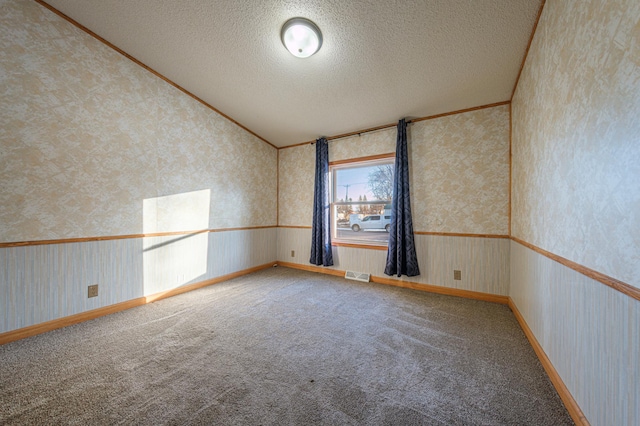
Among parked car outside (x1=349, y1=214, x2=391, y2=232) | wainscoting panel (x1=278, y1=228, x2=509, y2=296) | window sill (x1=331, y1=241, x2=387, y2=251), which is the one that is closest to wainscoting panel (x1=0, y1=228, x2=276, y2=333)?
window sill (x1=331, y1=241, x2=387, y2=251)

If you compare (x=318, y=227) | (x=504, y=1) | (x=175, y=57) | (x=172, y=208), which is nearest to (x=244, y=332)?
(x=172, y=208)

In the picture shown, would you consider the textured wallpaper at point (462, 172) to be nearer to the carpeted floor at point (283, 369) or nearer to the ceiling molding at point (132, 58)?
the carpeted floor at point (283, 369)

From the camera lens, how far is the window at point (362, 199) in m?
3.69

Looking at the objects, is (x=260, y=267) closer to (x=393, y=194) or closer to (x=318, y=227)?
(x=318, y=227)

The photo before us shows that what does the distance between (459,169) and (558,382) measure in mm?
2288

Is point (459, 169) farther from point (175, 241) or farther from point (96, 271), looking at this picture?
point (96, 271)

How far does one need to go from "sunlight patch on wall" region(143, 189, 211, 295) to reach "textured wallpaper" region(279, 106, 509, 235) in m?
2.74

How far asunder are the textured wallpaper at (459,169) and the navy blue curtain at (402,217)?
5.8 inches

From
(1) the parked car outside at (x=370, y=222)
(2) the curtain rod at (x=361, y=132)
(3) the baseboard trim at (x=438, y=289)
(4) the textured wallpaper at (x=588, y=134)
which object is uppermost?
(2) the curtain rod at (x=361, y=132)

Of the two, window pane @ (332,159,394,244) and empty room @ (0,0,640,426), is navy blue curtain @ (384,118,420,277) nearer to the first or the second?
empty room @ (0,0,640,426)

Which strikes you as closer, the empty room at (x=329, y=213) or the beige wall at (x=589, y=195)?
the beige wall at (x=589, y=195)

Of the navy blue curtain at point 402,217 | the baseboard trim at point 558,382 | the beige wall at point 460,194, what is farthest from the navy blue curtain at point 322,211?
the baseboard trim at point 558,382

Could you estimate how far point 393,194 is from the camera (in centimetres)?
333

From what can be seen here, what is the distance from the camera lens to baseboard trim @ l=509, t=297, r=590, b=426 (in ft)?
3.88
